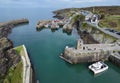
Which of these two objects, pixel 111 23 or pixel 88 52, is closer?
pixel 88 52

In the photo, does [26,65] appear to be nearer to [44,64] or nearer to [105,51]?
[44,64]

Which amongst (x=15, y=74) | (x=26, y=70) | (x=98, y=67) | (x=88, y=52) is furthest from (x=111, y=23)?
(x=15, y=74)

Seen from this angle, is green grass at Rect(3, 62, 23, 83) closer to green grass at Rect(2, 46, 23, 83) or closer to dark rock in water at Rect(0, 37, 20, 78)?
green grass at Rect(2, 46, 23, 83)

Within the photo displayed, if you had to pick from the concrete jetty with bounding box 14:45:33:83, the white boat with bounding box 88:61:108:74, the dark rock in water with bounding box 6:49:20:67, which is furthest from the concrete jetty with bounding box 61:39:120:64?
the dark rock in water with bounding box 6:49:20:67

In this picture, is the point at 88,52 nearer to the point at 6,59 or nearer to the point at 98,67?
the point at 98,67

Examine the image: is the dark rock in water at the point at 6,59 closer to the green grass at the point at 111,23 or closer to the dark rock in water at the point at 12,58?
the dark rock in water at the point at 12,58

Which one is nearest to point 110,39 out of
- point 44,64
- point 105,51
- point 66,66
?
point 105,51
